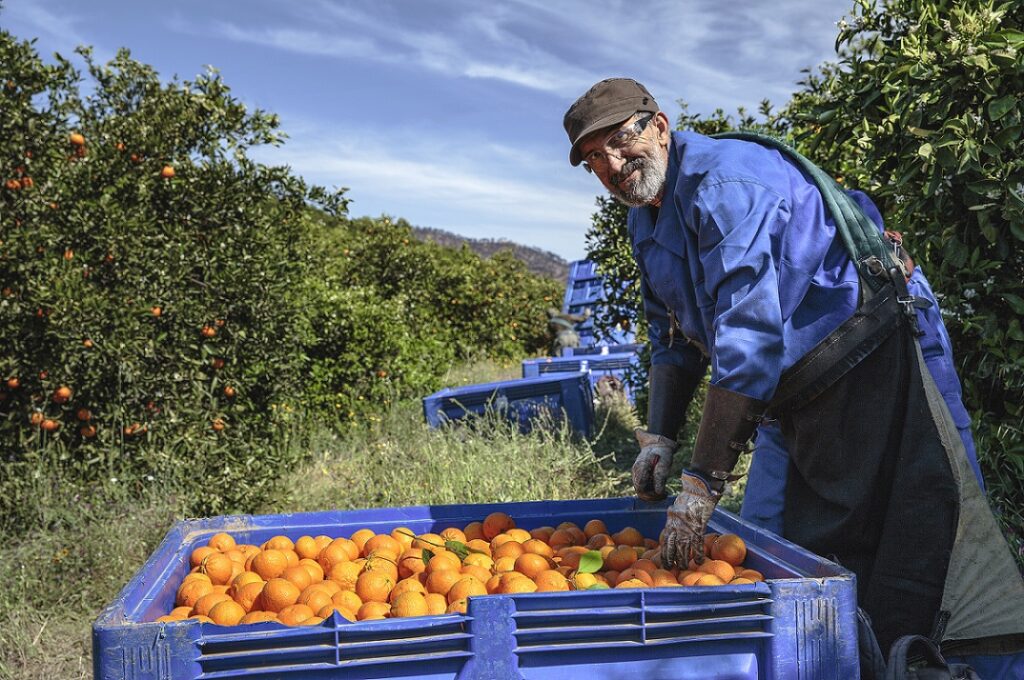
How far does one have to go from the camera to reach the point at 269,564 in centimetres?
212

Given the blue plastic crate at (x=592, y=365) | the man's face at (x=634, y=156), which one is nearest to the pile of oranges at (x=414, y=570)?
the man's face at (x=634, y=156)

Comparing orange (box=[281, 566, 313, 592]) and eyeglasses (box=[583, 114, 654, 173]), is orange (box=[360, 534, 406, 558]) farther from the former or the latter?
eyeglasses (box=[583, 114, 654, 173])

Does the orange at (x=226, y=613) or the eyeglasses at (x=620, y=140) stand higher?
the eyeglasses at (x=620, y=140)

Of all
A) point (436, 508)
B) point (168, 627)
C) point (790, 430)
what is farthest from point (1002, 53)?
point (168, 627)

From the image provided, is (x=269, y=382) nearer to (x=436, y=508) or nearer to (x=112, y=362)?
(x=112, y=362)

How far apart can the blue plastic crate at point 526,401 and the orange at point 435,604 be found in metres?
4.38

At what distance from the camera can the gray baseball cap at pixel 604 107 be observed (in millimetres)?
2283

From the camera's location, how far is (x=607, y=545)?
2256 millimetres

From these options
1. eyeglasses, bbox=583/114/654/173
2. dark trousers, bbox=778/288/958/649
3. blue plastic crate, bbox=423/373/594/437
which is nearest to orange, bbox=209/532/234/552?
eyeglasses, bbox=583/114/654/173

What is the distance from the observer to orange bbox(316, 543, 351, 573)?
87.3 inches

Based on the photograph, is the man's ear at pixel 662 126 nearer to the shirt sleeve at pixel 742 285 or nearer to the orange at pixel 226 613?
the shirt sleeve at pixel 742 285

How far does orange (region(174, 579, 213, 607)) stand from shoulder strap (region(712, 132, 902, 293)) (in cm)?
181

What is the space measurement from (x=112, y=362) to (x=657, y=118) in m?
3.07

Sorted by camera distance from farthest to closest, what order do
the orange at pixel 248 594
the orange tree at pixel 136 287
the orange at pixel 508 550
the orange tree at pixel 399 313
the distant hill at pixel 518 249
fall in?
the distant hill at pixel 518 249 → the orange tree at pixel 399 313 → the orange tree at pixel 136 287 → the orange at pixel 508 550 → the orange at pixel 248 594
